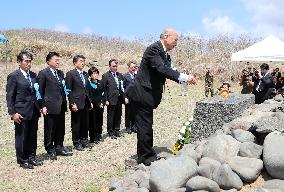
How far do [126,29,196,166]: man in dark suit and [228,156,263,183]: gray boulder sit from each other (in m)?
1.57

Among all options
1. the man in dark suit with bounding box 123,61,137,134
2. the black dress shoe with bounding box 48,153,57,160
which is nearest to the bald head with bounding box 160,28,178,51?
the black dress shoe with bounding box 48,153,57,160

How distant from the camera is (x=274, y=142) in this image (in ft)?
16.1

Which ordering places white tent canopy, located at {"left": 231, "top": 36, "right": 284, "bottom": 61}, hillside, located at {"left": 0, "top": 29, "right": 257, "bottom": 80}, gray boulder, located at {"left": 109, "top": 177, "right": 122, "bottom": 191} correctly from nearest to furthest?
1. gray boulder, located at {"left": 109, "top": 177, "right": 122, "bottom": 191}
2. white tent canopy, located at {"left": 231, "top": 36, "right": 284, "bottom": 61}
3. hillside, located at {"left": 0, "top": 29, "right": 257, "bottom": 80}

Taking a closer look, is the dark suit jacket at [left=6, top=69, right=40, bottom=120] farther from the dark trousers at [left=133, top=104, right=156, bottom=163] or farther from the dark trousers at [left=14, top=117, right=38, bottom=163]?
the dark trousers at [left=133, top=104, right=156, bottom=163]

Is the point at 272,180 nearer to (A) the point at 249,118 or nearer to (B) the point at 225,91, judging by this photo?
(A) the point at 249,118

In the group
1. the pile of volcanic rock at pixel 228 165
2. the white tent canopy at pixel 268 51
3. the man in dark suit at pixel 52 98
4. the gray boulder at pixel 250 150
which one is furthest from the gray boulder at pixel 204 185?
the white tent canopy at pixel 268 51

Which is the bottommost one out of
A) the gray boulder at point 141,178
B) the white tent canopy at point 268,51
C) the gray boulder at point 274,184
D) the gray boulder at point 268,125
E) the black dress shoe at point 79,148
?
the black dress shoe at point 79,148

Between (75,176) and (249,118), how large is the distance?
8.99ft

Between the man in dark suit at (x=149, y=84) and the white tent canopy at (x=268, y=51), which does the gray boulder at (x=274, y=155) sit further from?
the white tent canopy at (x=268, y=51)

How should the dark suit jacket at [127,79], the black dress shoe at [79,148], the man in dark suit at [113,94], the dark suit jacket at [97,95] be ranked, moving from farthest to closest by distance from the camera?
1. the dark suit jacket at [127,79]
2. the man in dark suit at [113,94]
3. the dark suit jacket at [97,95]
4. the black dress shoe at [79,148]

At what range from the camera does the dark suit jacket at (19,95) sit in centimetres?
742

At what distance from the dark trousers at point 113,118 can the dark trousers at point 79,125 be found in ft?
3.64

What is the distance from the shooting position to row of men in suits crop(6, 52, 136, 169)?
7.46 m

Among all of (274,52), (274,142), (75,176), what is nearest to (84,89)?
(75,176)
